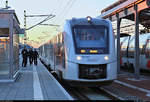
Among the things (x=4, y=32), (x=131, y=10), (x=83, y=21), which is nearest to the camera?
(x=83, y=21)

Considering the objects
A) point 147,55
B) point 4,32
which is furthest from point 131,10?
point 4,32

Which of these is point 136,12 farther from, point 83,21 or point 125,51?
point 125,51

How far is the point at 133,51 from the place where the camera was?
19031 mm

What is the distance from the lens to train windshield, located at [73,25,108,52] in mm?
9656

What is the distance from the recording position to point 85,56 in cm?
938

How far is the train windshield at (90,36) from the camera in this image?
966 centimetres

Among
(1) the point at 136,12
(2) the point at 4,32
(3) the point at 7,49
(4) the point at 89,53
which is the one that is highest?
(1) the point at 136,12

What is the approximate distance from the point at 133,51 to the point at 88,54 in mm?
10307

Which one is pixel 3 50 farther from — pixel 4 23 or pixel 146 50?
pixel 146 50

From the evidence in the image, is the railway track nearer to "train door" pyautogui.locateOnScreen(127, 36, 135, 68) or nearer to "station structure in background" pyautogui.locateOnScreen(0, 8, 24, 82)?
"station structure in background" pyautogui.locateOnScreen(0, 8, 24, 82)

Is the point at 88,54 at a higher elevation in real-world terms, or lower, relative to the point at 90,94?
higher

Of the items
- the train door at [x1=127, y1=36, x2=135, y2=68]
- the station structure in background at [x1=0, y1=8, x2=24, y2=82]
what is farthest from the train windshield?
the train door at [x1=127, y1=36, x2=135, y2=68]

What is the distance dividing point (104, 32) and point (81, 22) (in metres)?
0.98

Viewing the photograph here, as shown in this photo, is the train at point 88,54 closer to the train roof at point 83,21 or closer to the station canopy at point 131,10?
the train roof at point 83,21
